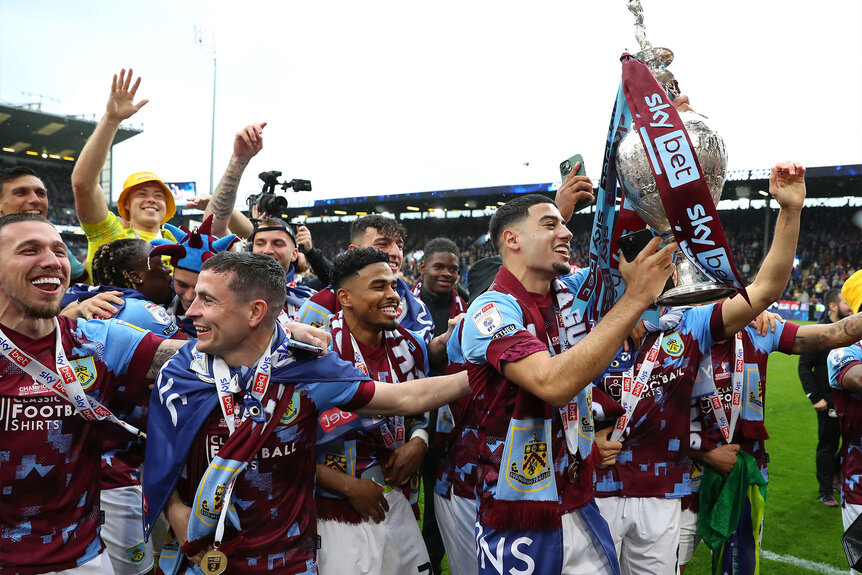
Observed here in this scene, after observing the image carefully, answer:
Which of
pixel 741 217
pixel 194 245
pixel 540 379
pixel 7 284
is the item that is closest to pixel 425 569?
pixel 540 379

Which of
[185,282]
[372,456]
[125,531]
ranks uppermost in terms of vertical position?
[185,282]

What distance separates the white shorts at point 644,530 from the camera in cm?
327

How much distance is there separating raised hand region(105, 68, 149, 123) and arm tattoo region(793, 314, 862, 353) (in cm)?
397

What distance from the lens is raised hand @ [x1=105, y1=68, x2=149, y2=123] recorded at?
3.53m

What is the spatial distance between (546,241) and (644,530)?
1.73 metres

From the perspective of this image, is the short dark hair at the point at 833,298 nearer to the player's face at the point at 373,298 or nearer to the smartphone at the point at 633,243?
the player's face at the point at 373,298

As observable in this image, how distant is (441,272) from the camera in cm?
471

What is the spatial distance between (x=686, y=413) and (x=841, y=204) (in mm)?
31497

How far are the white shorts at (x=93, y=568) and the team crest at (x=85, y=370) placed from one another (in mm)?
660

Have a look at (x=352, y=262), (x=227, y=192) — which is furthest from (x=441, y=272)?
(x=227, y=192)

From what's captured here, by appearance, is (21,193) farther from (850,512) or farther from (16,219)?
(850,512)

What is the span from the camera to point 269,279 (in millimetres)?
2537

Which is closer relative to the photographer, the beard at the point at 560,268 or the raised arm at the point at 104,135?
the beard at the point at 560,268

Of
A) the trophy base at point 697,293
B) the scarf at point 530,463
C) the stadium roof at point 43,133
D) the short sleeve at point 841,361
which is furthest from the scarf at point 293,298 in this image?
the stadium roof at point 43,133
